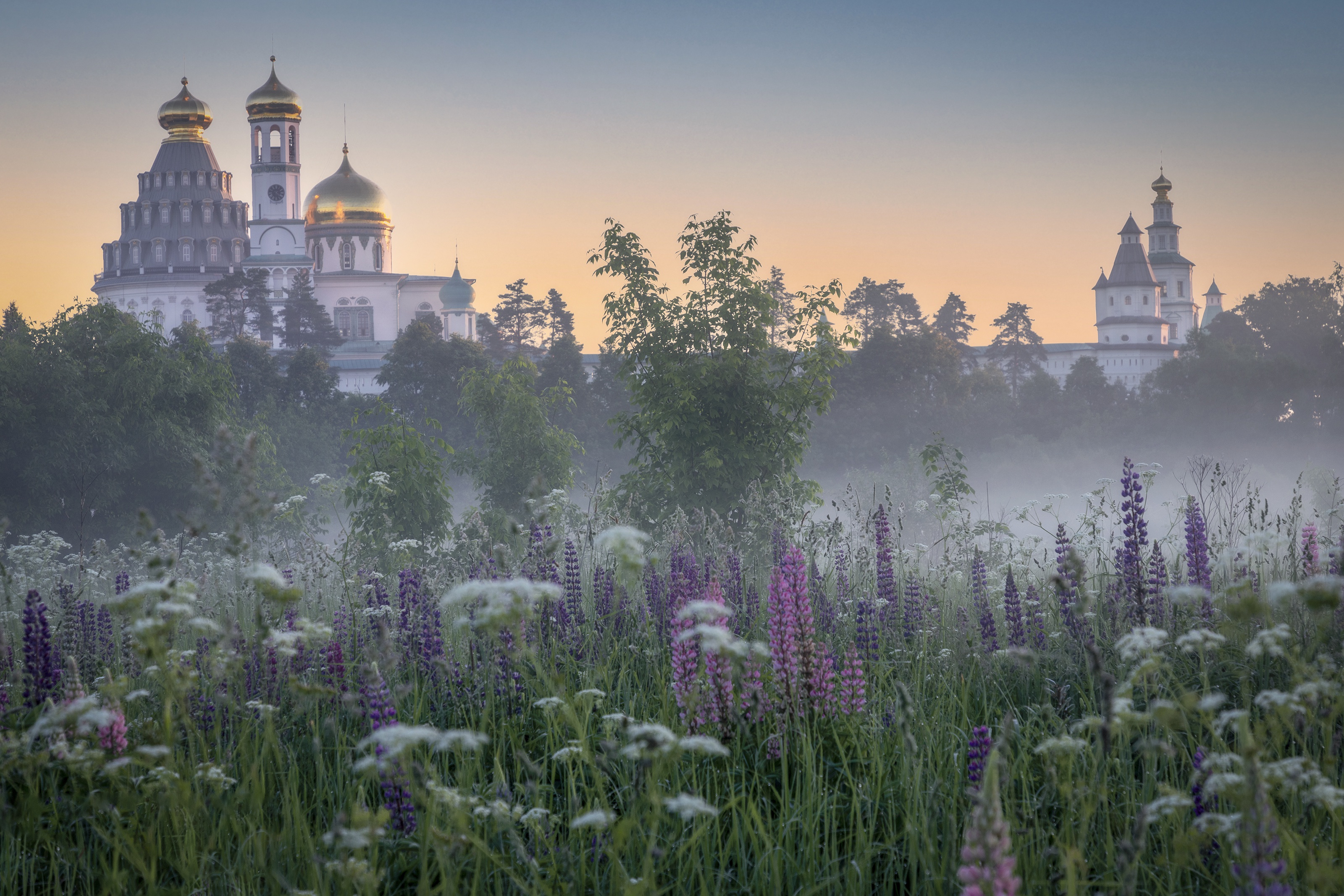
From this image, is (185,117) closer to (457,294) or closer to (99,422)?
(457,294)

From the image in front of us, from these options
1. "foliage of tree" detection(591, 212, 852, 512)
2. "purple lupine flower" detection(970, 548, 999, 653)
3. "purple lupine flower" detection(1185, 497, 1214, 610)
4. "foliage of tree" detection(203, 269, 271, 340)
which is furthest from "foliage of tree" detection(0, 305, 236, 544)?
"foliage of tree" detection(203, 269, 271, 340)

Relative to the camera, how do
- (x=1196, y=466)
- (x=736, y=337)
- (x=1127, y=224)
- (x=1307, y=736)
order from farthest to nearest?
(x=1127, y=224) < (x=736, y=337) < (x=1196, y=466) < (x=1307, y=736)

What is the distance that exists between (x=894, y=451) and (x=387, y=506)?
4229cm

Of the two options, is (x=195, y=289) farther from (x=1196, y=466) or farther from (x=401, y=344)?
(x=1196, y=466)

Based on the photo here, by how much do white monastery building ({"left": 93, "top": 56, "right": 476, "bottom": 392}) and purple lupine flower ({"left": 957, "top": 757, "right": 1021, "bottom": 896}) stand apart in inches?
3447

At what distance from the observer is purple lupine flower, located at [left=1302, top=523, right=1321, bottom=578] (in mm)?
4012

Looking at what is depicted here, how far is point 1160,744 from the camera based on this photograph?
1.83m

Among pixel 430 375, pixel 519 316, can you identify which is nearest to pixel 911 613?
pixel 430 375

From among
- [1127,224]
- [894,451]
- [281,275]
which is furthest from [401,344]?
[1127,224]

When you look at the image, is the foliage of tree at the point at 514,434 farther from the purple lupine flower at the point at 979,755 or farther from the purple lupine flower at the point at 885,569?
the purple lupine flower at the point at 979,755

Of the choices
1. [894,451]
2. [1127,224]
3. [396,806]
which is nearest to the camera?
[396,806]

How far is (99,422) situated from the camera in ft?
92.2

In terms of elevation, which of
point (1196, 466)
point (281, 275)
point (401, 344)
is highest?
point (281, 275)

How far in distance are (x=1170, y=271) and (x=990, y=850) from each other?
11293 centimetres
